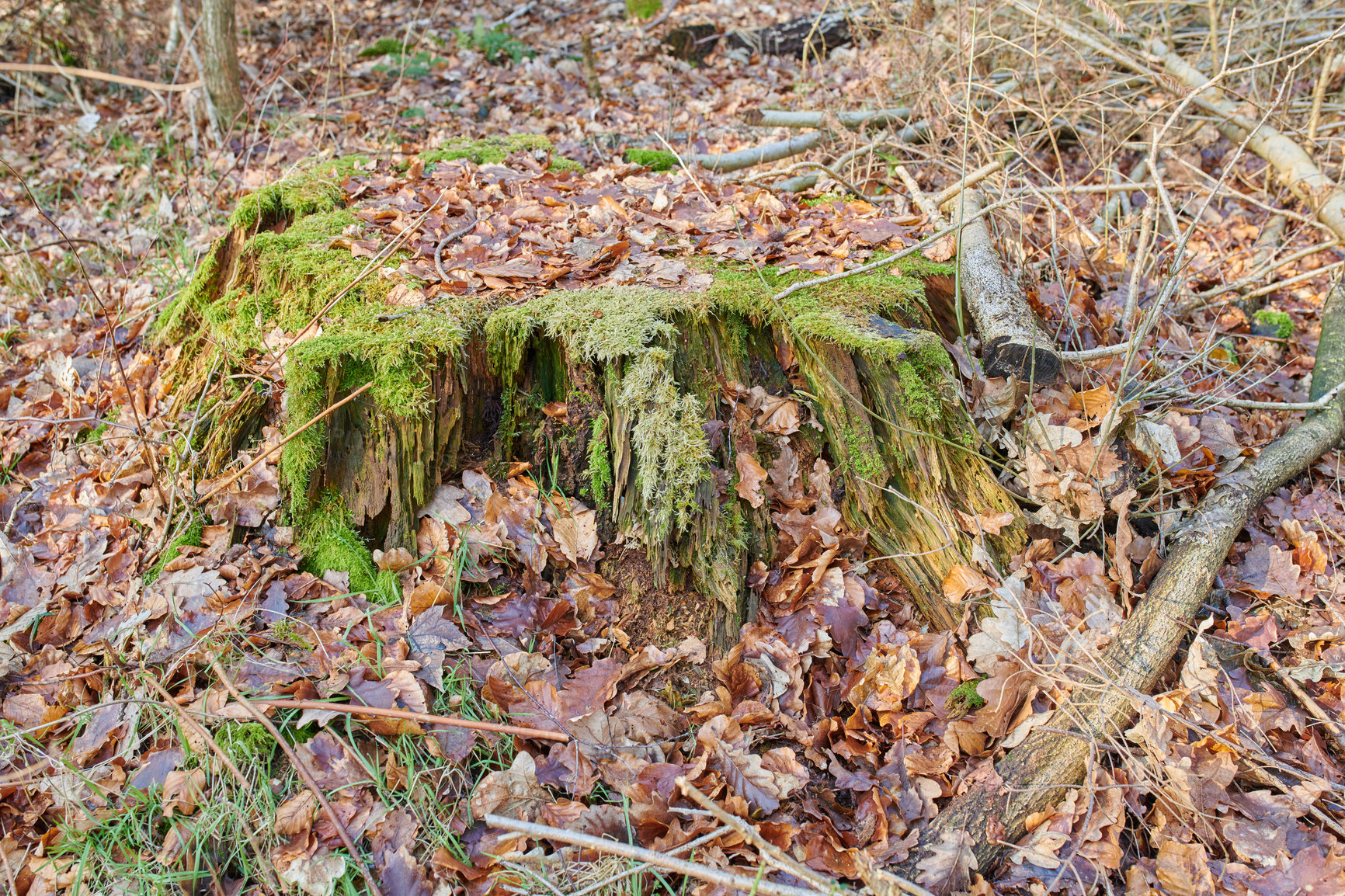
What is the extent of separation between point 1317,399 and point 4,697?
5.73 metres

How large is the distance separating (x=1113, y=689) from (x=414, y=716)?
2.27m

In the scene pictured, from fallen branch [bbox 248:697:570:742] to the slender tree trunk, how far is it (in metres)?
6.55

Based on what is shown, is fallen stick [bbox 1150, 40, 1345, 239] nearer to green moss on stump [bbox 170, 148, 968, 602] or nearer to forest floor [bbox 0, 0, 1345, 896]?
forest floor [bbox 0, 0, 1345, 896]

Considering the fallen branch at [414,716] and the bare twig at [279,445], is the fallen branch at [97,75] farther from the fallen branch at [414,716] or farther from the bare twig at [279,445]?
the fallen branch at [414,716]

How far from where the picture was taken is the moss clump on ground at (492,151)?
5.02m

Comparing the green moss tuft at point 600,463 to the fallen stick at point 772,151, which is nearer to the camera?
the green moss tuft at point 600,463

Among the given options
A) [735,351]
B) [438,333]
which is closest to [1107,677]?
[735,351]

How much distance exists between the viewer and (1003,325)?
10.4ft

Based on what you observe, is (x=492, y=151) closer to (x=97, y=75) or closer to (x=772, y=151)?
(x=772, y=151)

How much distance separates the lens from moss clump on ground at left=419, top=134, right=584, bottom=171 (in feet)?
16.5

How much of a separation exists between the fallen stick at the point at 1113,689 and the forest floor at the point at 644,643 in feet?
0.22

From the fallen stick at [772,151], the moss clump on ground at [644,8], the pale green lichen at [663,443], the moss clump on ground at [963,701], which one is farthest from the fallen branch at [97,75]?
the moss clump on ground at [644,8]

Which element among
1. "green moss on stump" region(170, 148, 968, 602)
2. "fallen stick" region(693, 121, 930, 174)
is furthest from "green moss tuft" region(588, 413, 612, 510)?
"fallen stick" region(693, 121, 930, 174)

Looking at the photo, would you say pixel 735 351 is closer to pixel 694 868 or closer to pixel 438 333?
pixel 438 333
